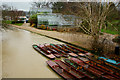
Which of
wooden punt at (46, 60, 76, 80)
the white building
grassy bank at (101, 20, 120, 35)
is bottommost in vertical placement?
wooden punt at (46, 60, 76, 80)

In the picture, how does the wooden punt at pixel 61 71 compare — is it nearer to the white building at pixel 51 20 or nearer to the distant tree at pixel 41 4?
the white building at pixel 51 20

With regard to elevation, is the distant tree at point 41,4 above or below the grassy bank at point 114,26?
above

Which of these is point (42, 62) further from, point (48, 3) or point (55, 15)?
point (48, 3)

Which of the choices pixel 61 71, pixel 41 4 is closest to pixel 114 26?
pixel 61 71

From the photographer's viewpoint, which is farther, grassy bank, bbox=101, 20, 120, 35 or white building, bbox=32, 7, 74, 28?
white building, bbox=32, 7, 74, 28

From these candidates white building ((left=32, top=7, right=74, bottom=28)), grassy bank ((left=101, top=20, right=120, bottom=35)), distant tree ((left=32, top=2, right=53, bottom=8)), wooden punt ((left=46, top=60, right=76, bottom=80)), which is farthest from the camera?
distant tree ((left=32, top=2, right=53, bottom=8))

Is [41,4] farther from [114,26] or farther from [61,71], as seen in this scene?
[61,71]

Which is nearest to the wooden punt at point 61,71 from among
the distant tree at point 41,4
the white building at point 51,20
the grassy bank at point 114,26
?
the grassy bank at point 114,26

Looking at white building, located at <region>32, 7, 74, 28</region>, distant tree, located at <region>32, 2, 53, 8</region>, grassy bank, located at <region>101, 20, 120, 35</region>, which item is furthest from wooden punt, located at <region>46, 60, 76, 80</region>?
distant tree, located at <region>32, 2, 53, 8</region>

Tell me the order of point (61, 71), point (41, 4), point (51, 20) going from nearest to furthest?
point (61, 71), point (51, 20), point (41, 4)

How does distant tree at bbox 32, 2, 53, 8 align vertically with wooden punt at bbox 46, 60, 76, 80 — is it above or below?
above

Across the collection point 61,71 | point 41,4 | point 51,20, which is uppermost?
point 41,4

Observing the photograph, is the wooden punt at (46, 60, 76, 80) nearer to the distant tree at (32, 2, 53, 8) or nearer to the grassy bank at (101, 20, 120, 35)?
the grassy bank at (101, 20, 120, 35)

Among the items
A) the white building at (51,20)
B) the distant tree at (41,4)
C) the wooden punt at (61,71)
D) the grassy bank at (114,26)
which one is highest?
the distant tree at (41,4)
